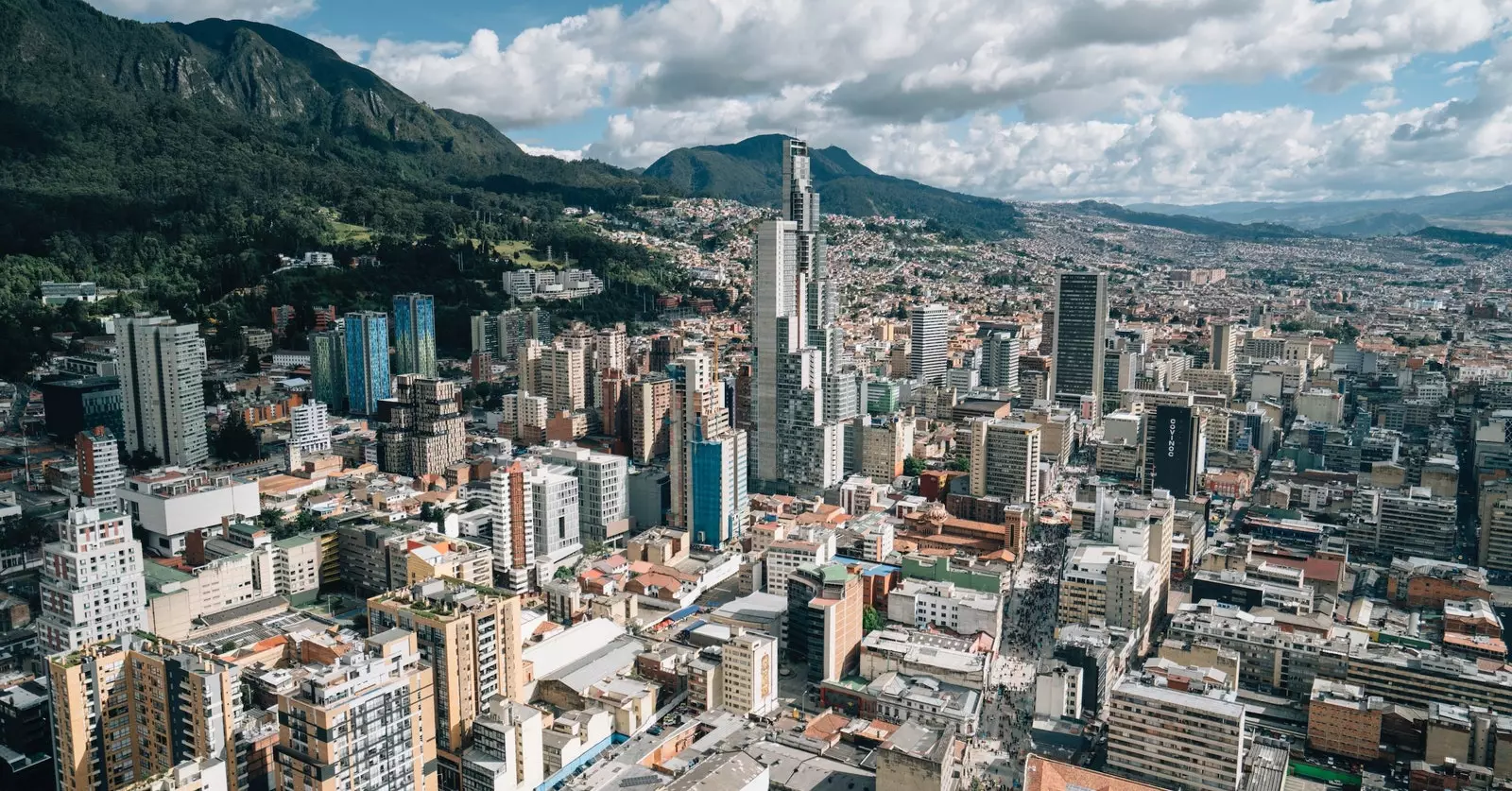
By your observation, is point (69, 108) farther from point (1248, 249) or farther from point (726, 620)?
point (1248, 249)

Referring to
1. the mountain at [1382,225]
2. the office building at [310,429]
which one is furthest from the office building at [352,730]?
the mountain at [1382,225]

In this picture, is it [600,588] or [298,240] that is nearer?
[600,588]

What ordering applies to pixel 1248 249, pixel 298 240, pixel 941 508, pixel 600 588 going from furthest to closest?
1. pixel 1248 249
2. pixel 298 240
3. pixel 941 508
4. pixel 600 588

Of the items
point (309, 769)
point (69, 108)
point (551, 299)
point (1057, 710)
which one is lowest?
point (1057, 710)

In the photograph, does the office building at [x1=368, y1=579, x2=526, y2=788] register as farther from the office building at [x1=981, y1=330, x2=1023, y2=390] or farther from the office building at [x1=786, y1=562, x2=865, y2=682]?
the office building at [x1=981, y1=330, x2=1023, y2=390]

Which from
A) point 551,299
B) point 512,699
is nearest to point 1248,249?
point 551,299

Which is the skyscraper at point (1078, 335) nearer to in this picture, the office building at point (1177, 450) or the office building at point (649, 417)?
the office building at point (1177, 450)

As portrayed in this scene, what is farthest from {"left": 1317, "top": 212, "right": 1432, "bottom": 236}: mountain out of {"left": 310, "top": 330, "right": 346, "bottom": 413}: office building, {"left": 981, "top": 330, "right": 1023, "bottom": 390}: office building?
{"left": 310, "top": 330, "right": 346, "bottom": 413}: office building
